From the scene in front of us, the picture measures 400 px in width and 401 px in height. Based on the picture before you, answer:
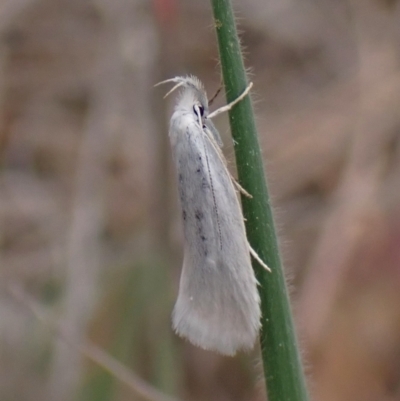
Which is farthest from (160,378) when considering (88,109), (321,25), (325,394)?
(321,25)

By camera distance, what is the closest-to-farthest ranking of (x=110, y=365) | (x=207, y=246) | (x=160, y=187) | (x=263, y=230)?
(x=263, y=230)
(x=207, y=246)
(x=110, y=365)
(x=160, y=187)

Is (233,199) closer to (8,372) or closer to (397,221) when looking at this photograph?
(8,372)

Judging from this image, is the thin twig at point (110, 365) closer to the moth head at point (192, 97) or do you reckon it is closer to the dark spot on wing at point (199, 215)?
the dark spot on wing at point (199, 215)

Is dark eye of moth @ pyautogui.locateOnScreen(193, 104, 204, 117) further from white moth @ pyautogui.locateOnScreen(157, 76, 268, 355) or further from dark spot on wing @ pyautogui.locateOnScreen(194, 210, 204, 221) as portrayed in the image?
dark spot on wing @ pyautogui.locateOnScreen(194, 210, 204, 221)

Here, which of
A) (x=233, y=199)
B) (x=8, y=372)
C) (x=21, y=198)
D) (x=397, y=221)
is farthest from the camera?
(x=21, y=198)

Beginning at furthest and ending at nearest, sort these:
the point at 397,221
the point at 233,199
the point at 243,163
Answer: the point at 397,221 → the point at 233,199 → the point at 243,163

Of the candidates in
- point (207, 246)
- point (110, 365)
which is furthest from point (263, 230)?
point (110, 365)

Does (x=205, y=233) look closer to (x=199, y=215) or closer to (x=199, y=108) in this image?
(x=199, y=215)
